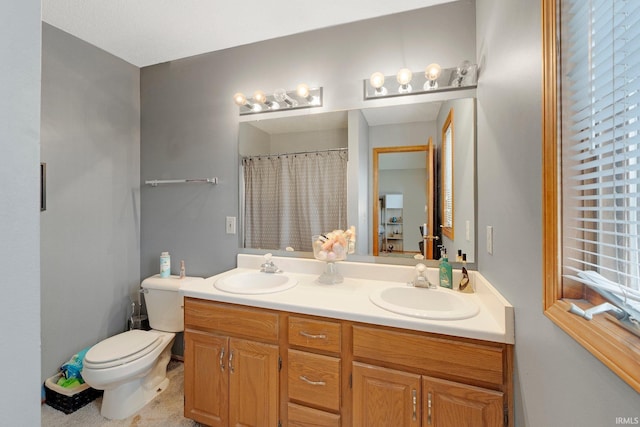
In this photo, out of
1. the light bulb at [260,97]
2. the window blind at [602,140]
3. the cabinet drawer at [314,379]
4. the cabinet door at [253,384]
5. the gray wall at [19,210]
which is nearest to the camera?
the gray wall at [19,210]

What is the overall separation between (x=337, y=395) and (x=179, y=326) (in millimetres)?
1355

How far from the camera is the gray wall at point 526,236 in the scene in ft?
1.89

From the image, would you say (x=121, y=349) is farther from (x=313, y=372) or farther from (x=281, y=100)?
(x=281, y=100)

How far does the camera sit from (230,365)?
4.58 feet

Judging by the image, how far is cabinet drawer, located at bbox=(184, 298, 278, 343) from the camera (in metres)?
1.33

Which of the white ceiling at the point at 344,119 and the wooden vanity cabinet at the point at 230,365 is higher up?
the white ceiling at the point at 344,119

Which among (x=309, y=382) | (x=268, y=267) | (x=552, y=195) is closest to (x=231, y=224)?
(x=268, y=267)

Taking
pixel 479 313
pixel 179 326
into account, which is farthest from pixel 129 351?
pixel 479 313

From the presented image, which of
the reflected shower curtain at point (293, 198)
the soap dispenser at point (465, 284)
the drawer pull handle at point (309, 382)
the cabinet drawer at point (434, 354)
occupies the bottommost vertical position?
the drawer pull handle at point (309, 382)

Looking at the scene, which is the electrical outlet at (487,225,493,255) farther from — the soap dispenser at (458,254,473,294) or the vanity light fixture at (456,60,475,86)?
the vanity light fixture at (456,60,475,86)

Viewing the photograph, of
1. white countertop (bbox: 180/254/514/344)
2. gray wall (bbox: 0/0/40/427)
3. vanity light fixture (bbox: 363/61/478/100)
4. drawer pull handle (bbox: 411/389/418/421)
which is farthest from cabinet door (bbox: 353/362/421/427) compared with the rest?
vanity light fixture (bbox: 363/61/478/100)

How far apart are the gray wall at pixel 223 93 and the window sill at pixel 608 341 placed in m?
1.49

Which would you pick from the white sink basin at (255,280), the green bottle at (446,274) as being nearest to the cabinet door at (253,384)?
the white sink basin at (255,280)
